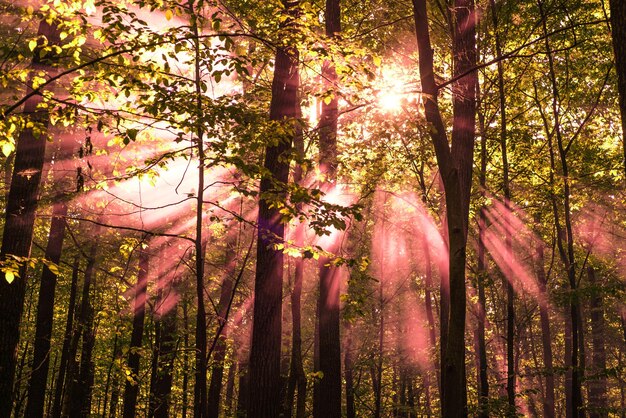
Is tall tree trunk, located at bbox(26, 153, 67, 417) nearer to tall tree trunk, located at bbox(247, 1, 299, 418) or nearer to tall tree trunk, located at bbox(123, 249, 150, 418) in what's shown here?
tall tree trunk, located at bbox(123, 249, 150, 418)

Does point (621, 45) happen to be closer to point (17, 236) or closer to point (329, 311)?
point (329, 311)

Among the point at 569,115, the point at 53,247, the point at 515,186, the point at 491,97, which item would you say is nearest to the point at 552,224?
the point at 515,186

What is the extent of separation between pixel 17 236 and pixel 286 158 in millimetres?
5210

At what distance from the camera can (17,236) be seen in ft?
27.2

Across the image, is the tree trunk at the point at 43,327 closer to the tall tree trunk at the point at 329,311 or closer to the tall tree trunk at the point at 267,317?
the tall tree trunk at the point at 329,311

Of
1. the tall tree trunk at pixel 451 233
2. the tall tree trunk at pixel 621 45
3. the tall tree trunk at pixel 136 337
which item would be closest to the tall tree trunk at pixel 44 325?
the tall tree trunk at pixel 136 337

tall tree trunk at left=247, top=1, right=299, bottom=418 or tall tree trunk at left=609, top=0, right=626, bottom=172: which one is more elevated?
tall tree trunk at left=609, top=0, right=626, bottom=172

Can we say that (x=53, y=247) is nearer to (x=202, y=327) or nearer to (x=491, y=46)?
(x=202, y=327)

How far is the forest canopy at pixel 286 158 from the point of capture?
5.85 m

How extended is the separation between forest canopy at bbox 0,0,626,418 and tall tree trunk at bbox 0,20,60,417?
0.12 ft

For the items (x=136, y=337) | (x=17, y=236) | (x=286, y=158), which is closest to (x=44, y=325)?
(x=136, y=337)

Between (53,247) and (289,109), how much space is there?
11.1 m

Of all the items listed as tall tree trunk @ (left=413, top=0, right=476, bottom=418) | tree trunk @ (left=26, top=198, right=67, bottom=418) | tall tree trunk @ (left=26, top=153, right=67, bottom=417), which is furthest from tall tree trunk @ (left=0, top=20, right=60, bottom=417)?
tall tree trunk @ (left=413, top=0, right=476, bottom=418)

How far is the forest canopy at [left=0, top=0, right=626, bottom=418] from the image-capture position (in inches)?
230
